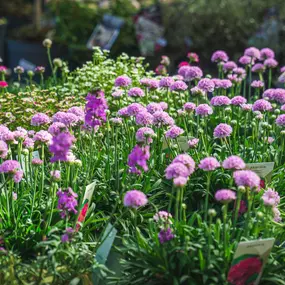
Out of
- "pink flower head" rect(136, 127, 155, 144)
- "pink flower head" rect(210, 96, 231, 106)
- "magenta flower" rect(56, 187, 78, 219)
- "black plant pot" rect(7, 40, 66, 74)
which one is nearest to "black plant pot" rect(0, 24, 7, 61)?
"black plant pot" rect(7, 40, 66, 74)

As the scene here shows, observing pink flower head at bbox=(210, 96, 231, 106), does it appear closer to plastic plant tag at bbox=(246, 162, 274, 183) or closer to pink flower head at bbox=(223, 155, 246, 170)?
plastic plant tag at bbox=(246, 162, 274, 183)

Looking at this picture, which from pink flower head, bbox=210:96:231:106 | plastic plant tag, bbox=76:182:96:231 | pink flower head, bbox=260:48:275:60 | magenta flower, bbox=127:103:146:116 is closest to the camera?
plastic plant tag, bbox=76:182:96:231

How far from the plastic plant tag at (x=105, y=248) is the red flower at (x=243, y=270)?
1.34 feet

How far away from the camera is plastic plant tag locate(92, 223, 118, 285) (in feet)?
6.45

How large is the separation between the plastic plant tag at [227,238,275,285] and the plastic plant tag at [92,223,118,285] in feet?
1.33

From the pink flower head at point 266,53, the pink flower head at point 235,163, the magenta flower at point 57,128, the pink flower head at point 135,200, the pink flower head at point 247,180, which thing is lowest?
the pink flower head at point 135,200

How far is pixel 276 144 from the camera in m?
2.83

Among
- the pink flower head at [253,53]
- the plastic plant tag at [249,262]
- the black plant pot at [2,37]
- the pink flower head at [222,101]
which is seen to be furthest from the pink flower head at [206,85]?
the black plant pot at [2,37]

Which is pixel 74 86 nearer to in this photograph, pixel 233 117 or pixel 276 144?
pixel 233 117

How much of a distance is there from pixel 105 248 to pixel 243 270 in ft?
1.52

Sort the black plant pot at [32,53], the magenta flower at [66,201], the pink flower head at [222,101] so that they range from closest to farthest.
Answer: the magenta flower at [66,201], the pink flower head at [222,101], the black plant pot at [32,53]

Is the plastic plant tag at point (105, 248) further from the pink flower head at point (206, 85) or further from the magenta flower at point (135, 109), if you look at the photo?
the pink flower head at point (206, 85)

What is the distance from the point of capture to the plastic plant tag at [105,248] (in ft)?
6.45

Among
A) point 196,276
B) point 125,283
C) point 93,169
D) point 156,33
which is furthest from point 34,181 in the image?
point 156,33
